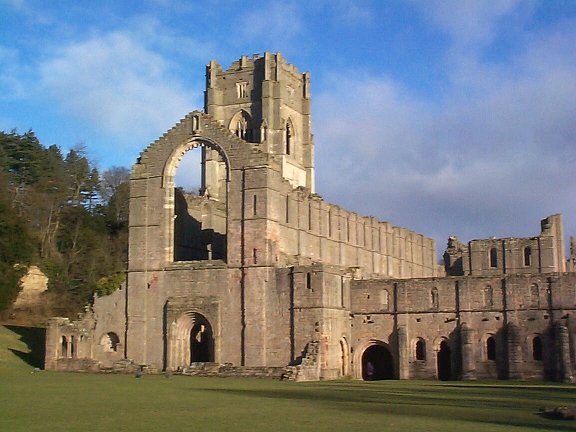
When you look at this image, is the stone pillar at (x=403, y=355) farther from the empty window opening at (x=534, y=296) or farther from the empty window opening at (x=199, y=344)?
the empty window opening at (x=199, y=344)

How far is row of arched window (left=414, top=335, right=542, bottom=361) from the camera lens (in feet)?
161

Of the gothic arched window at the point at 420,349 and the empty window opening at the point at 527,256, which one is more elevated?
the empty window opening at the point at 527,256

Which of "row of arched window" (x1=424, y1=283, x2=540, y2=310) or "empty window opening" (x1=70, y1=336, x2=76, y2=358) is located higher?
"row of arched window" (x1=424, y1=283, x2=540, y2=310)

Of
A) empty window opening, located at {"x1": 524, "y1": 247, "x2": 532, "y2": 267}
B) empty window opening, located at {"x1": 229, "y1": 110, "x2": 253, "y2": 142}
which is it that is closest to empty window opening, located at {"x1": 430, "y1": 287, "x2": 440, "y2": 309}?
empty window opening, located at {"x1": 524, "y1": 247, "x2": 532, "y2": 267}

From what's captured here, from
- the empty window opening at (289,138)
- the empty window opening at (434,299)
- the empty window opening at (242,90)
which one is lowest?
the empty window opening at (434,299)

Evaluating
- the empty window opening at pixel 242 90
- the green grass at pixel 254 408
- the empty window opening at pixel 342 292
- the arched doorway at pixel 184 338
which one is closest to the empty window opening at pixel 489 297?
the empty window opening at pixel 342 292

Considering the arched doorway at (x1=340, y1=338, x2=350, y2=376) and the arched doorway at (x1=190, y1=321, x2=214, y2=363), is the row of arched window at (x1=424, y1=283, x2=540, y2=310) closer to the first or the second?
the arched doorway at (x1=340, y1=338, x2=350, y2=376)

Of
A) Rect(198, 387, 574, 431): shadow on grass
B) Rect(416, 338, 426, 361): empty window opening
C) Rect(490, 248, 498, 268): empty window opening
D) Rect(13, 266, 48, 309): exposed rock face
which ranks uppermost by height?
Rect(490, 248, 498, 268): empty window opening

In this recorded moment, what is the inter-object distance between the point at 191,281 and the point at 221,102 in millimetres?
36030

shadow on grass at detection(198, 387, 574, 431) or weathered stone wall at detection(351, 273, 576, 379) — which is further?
weathered stone wall at detection(351, 273, 576, 379)

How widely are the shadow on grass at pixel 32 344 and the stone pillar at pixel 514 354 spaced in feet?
83.7

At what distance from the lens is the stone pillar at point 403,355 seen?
5097 centimetres

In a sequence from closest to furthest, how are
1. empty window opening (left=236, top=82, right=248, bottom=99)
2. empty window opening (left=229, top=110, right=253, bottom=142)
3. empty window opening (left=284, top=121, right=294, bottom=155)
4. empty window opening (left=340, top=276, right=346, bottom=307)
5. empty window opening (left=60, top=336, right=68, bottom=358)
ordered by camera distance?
1. empty window opening (left=60, top=336, right=68, bottom=358)
2. empty window opening (left=340, top=276, right=346, bottom=307)
3. empty window opening (left=229, top=110, right=253, bottom=142)
4. empty window opening (left=236, top=82, right=248, bottom=99)
5. empty window opening (left=284, top=121, right=294, bottom=155)

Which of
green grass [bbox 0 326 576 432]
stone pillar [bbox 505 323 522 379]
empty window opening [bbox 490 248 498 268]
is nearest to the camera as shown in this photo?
green grass [bbox 0 326 576 432]
